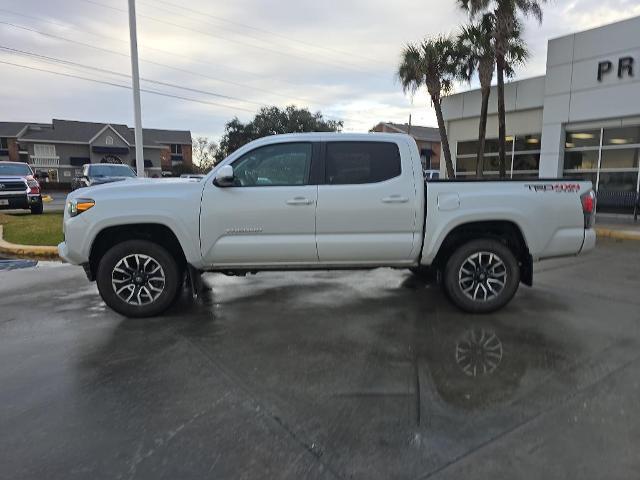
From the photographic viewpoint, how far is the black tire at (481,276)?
16.6ft

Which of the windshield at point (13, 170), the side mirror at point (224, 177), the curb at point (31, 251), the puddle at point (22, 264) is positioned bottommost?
the puddle at point (22, 264)

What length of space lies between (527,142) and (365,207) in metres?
15.5

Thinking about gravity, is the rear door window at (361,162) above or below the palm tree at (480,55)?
below

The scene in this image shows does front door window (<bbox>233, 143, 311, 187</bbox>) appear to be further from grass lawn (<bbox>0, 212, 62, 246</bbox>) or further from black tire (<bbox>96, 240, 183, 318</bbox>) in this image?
grass lawn (<bbox>0, 212, 62, 246</bbox>)

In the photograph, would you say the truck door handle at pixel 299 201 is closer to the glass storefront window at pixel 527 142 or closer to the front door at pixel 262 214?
the front door at pixel 262 214

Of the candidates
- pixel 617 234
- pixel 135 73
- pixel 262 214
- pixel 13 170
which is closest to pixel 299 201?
pixel 262 214

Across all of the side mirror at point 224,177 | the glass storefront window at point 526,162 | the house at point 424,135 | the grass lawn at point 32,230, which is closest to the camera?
the side mirror at point 224,177

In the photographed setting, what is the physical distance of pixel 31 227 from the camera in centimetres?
1149

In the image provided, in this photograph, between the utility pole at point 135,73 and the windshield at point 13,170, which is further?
the windshield at point 13,170

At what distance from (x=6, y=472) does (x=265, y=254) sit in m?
2.91

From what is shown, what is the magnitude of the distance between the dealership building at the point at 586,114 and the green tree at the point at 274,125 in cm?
2684

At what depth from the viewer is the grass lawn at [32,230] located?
963 centimetres

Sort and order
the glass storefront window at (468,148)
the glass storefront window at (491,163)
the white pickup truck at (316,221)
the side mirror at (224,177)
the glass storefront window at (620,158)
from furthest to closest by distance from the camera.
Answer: the glass storefront window at (468,148) → the glass storefront window at (491,163) → the glass storefront window at (620,158) → the white pickup truck at (316,221) → the side mirror at (224,177)

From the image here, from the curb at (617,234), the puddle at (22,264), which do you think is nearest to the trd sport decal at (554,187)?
the curb at (617,234)
